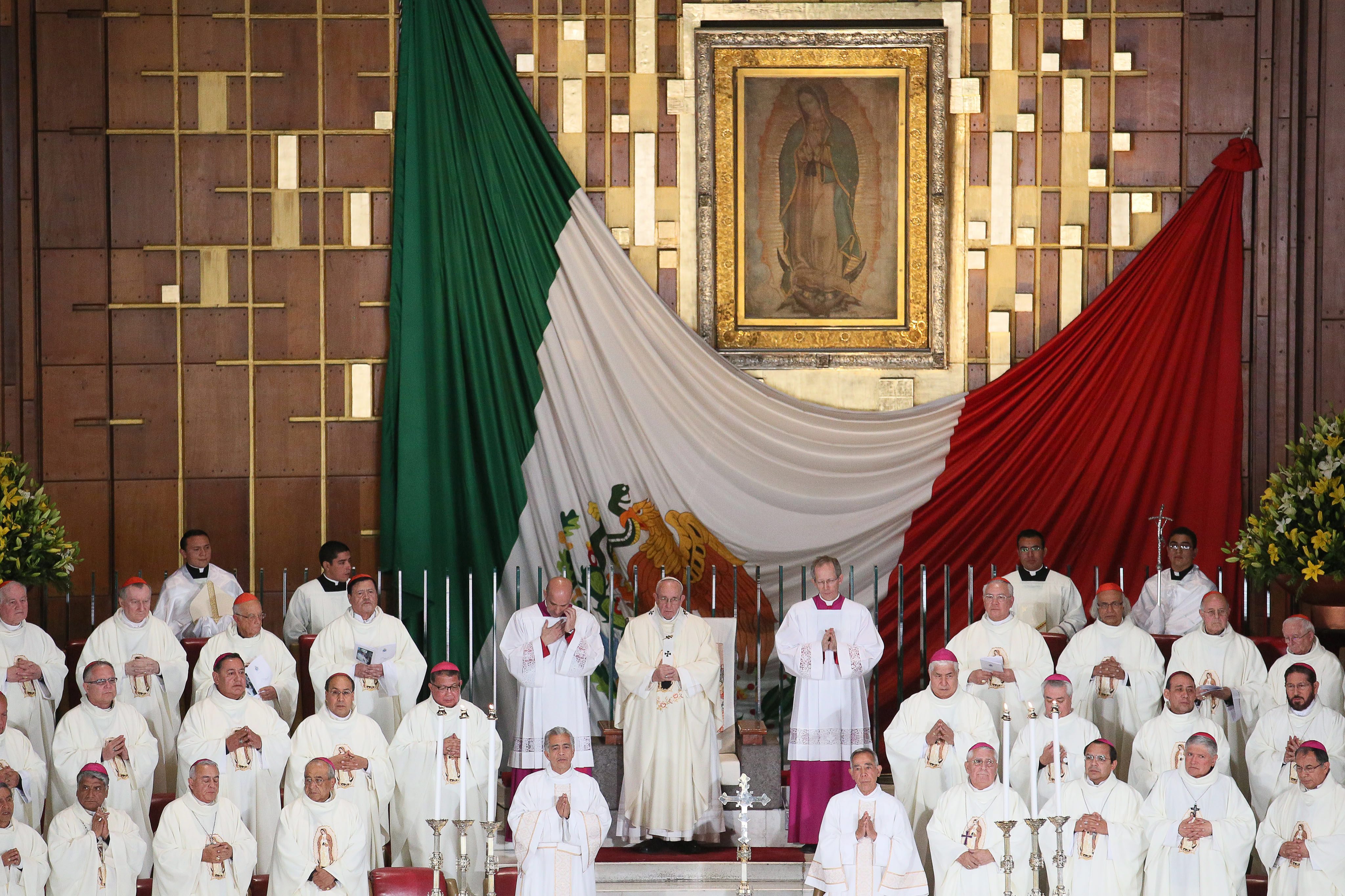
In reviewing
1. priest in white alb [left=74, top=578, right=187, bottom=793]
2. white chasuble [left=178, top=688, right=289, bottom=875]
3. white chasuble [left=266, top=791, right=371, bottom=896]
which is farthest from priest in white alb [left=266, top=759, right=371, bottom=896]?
priest in white alb [left=74, top=578, right=187, bottom=793]

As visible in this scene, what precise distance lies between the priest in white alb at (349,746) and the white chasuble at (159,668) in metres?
0.98

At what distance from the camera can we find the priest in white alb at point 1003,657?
402 inches

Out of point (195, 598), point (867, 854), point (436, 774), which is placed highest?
point (195, 598)

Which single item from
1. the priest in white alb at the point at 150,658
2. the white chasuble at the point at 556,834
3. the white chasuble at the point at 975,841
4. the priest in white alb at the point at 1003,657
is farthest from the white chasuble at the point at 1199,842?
the priest in white alb at the point at 150,658

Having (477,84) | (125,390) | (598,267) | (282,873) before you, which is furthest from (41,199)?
(282,873)

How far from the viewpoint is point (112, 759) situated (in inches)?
372

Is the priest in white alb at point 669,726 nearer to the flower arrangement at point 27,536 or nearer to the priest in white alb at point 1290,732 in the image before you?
Answer: the priest in white alb at point 1290,732

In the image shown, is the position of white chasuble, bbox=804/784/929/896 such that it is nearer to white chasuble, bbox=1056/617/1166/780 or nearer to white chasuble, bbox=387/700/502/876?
white chasuble, bbox=1056/617/1166/780

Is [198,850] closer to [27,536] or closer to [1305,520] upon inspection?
[27,536]

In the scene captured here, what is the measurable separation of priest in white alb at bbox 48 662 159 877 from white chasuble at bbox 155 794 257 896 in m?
0.51

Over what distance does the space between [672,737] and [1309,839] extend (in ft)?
12.4

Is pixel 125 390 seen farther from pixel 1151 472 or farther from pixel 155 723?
pixel 1151 472

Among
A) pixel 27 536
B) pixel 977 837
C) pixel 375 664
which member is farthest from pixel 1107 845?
Answer: pixel 27 536

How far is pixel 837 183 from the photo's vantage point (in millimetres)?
12922
